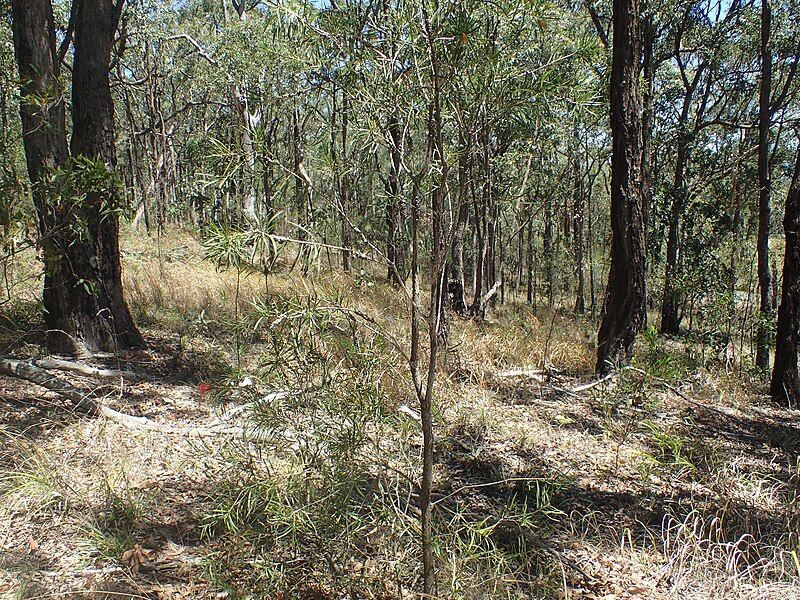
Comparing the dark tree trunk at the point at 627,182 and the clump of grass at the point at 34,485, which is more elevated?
the dark tree trunk at the point at 627,182

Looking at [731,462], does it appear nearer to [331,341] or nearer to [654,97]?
[331,341]

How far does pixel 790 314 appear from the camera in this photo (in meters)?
6.51

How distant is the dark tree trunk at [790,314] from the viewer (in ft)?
21.0

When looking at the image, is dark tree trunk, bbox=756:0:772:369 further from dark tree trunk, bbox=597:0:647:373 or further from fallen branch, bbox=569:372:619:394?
fallen branch, bbox=569:372:619:394

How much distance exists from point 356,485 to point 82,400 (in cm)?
282

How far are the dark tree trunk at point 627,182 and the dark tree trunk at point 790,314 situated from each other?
179 centimetres

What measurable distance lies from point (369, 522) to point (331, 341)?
33.3 inches

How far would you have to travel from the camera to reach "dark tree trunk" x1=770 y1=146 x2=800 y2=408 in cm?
639

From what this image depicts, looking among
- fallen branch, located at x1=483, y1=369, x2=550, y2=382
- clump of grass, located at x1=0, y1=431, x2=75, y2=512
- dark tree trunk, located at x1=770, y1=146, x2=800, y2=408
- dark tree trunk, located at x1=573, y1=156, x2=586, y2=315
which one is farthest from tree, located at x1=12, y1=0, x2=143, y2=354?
dark tree trunk, located at x1=573, y1=156, x2=586, y2=315

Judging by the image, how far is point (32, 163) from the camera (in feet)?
17.4

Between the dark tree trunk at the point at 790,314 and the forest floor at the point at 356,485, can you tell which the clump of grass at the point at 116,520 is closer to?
the forest floor at the point at 356,485

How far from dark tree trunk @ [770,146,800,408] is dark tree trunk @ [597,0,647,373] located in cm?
179

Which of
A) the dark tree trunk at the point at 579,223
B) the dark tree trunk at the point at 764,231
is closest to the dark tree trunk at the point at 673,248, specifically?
the dark tree trunk at the point at 764,231

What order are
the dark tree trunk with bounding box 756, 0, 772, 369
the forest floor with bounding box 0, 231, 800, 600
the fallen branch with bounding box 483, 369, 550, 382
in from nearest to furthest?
the forest floor with bounding box 0, 231, 800, 600, the fallen branch with bounding box 483, 369, 550, 382, the dark tree trunk with bounding box 756, 0, 772, 369
